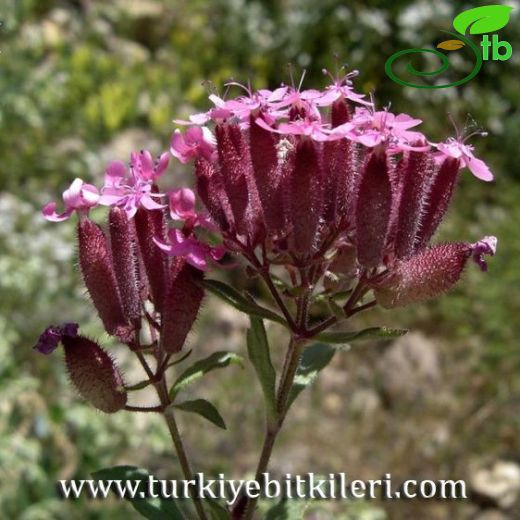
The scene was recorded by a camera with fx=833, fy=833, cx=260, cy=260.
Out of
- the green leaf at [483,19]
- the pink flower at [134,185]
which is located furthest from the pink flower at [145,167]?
the green leaf at [483,19]

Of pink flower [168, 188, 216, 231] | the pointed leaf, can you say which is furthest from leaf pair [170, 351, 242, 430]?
the pointed leaf

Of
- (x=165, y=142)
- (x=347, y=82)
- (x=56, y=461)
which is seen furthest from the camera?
(x=165, y=142)

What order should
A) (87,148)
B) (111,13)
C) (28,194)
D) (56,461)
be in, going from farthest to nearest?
(111,13), (87,148), (28,194), (56,461)

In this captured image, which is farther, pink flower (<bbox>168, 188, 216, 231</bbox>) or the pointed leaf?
the pointed leaf

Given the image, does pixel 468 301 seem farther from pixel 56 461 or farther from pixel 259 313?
pixel 259 313

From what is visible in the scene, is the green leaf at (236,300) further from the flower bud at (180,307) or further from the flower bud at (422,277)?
the flower bud at (422,277)

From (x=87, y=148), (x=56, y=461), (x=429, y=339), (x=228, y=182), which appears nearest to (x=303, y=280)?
(x=228, y=182)

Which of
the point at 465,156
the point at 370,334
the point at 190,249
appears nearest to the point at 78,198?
the point at 190,249

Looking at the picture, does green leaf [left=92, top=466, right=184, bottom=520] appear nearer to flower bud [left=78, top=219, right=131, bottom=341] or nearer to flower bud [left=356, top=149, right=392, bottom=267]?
flower bud [left=78, top=219, right=131, bottom=341]
